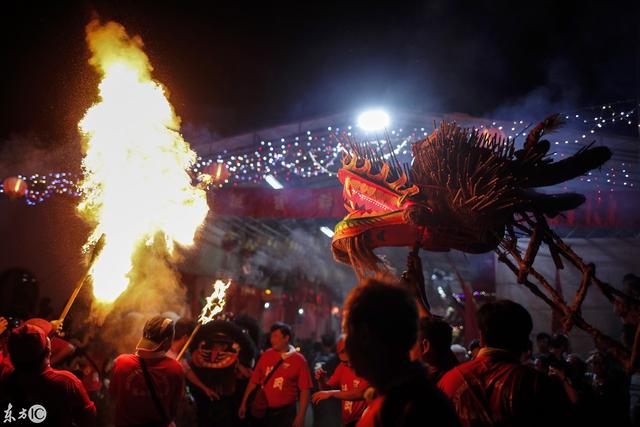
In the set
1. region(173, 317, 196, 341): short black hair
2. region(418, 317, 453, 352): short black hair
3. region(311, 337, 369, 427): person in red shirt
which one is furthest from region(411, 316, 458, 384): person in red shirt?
region(173, 317, 196, 341): short black hair

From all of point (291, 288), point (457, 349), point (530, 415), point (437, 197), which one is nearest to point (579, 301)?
point (530, 415)

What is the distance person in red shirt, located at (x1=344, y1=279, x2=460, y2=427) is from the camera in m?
1.42

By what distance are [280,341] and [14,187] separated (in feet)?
25.1

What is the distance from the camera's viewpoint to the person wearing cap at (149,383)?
3.57m

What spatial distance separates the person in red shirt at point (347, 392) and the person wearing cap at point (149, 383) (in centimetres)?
155

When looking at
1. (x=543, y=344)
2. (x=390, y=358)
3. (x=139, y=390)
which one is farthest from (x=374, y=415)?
(x=543, y=344)

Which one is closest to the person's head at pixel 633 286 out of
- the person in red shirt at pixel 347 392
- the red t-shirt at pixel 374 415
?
the person in red shirt at pixel 347 392

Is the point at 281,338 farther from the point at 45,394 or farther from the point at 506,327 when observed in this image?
the point at 506,327

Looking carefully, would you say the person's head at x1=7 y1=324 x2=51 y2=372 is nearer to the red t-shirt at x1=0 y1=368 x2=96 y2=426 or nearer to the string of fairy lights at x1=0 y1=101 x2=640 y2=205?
the red t-shirt at x1=0 y1=368 x2=96 y2=426

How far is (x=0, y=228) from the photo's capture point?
32.1 feet

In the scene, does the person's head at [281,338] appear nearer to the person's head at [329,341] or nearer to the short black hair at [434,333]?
the person's head at [329,341]

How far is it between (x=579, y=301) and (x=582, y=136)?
743 cm

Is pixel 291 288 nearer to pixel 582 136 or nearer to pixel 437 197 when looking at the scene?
pixel 582 136

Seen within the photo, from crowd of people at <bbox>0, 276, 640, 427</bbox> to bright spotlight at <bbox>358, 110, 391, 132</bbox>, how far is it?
592cm
